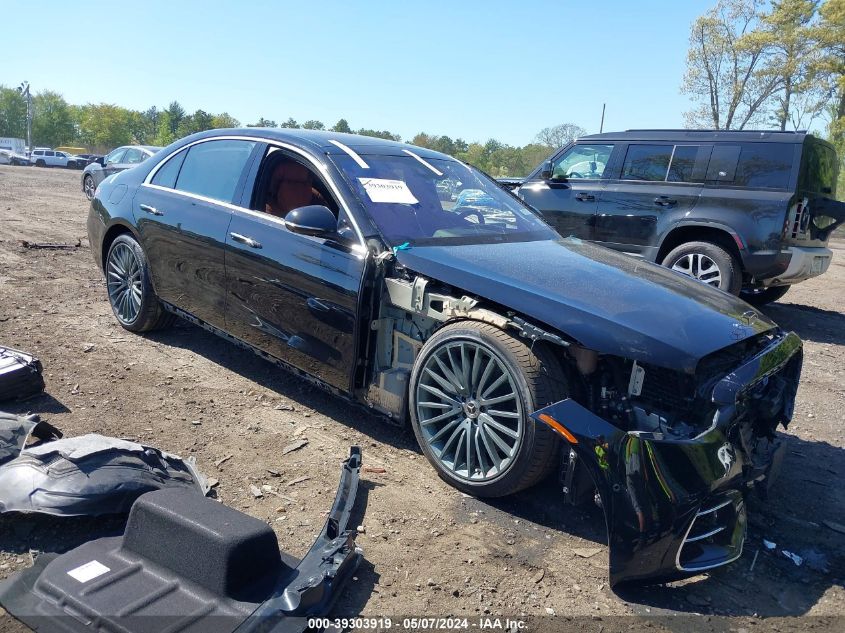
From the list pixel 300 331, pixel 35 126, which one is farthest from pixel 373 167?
pixel 35 126

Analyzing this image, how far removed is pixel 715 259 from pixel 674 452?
5.47 m

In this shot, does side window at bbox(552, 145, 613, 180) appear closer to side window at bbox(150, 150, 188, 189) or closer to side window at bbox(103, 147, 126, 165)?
side window at bbox(150, 150, 188, 189)

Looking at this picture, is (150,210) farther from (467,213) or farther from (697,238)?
(697,238)

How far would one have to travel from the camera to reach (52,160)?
1893 inches

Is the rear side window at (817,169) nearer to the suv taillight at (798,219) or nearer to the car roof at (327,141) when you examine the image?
the suv taillight at (798,219)

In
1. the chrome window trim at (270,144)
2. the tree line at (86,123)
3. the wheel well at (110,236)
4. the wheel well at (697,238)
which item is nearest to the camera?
the chrome window trim at (270,144)

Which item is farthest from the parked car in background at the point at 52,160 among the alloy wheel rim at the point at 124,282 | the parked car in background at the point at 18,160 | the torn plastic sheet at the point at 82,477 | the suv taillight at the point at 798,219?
the torn plastic sheet at the point at 82,477

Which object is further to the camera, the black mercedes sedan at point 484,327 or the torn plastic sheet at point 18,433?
the torn plastic sheet at point 18,433

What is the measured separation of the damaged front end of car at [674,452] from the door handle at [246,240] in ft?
7.03

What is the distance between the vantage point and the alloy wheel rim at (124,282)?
508 centimetres

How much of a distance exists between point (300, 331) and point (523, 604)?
198 cm

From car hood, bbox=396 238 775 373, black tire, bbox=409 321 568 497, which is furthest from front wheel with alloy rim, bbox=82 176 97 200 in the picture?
black tire, bbox=409 321 568 497

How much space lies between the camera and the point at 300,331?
3.77m

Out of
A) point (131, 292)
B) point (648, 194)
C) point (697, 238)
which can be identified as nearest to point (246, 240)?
point (131, 292)
